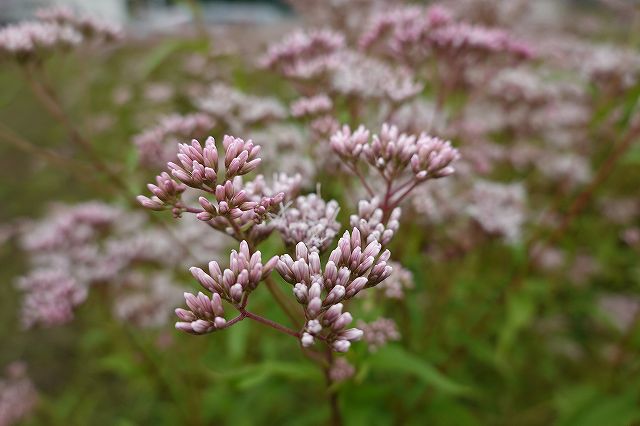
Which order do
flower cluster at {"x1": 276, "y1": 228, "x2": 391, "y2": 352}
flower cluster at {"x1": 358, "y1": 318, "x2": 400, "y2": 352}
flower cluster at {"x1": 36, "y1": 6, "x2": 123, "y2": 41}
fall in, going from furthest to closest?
flower cluster at {"x1": 36, "y1": 6, "x2": 123, "y2": 41}, flower cluster at {"x1": 358, "y1": 318, "x2": 400, "y2": 352}, flower cluster at {"x1": 276, "y1": 228, "x2": 391, "y2": 352}

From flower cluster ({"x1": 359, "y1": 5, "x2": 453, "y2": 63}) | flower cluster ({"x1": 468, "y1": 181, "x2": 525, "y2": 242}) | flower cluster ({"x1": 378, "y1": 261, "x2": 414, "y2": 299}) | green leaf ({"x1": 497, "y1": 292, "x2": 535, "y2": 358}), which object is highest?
flower cluster ({"x1": 359, "y1": 5, "x2": 453, "y2": 63})

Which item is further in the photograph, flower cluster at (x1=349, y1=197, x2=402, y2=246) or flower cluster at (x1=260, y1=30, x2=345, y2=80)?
flower cluster at (x1=260, y1=30, x2=345, y2=80)

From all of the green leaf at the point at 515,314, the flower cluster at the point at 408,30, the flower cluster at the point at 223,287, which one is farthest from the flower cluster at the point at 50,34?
the green leaf at the point at 515,314

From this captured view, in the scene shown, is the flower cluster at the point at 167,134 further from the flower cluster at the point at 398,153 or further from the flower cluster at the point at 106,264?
the flower cluster at the point at 398,153

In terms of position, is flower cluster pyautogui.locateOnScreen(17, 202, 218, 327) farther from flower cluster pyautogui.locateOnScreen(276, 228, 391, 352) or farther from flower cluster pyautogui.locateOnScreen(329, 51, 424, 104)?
flower cluster pyautogui.locateOnScreen(276, 228, 391, 352)

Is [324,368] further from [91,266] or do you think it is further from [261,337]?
[91,266]

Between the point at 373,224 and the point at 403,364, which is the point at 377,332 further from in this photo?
the point at 373,224

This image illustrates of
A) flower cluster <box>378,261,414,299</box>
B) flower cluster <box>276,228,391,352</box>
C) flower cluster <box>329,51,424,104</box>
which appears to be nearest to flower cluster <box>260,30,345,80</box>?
flower cluster <box>329,51,424,104</box>
